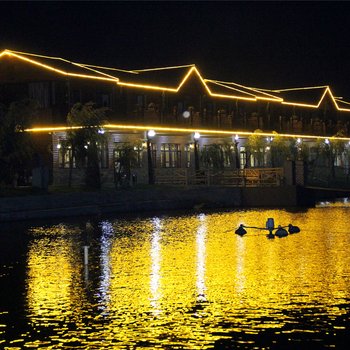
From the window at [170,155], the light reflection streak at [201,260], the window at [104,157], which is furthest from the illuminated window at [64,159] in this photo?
the light reflection streak at [201,260]

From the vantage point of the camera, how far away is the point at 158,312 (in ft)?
55.1

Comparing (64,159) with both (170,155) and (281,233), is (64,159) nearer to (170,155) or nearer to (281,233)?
(170,155)

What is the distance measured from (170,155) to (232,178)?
9161 millimetres

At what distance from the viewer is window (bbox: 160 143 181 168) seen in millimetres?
65594

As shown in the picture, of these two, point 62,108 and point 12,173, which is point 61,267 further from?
point 62,108

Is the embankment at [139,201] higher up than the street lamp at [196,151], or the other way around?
the street lamp at [196,151]

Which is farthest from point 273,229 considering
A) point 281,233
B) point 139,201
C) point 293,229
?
point 139,201

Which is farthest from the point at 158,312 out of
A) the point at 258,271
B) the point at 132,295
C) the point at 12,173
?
the point at 12,173

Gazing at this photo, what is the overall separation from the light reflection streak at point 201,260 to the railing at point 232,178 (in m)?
15.5

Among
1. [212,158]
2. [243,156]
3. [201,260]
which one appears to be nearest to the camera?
[201,260]

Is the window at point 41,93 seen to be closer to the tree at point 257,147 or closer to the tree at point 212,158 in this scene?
the tree at point 212,158

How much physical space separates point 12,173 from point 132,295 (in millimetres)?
29780

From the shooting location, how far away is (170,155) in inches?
2606

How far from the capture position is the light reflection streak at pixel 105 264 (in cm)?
1870
